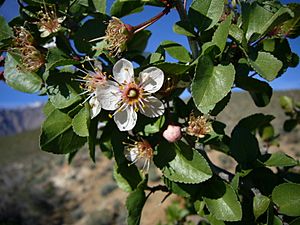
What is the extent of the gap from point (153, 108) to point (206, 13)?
465 mm

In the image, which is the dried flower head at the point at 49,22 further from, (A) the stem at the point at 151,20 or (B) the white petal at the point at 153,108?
(B) the white petal at the point at 153,108

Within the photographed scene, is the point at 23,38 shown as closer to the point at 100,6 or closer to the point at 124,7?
the point at 100,6

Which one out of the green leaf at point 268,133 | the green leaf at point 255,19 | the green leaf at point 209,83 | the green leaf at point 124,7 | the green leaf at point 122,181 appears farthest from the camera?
the green leaf at point 268,133

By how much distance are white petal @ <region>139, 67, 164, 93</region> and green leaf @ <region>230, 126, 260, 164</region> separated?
0.49 metres

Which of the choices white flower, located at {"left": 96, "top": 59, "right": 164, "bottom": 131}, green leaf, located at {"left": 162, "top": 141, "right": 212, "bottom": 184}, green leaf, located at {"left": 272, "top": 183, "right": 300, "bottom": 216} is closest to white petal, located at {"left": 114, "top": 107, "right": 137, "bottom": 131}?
white flower, located at {"left": 96, "top": 59, "right": 164, "bottom": 131}

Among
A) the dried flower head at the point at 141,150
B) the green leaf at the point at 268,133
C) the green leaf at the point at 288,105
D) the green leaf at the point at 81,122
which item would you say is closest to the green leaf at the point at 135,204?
the dried flower head at the point at 141,150

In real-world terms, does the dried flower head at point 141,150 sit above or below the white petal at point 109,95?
below

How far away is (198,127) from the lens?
56.9 inches

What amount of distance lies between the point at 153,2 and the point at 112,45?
0.87 feet

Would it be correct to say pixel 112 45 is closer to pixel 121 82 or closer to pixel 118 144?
pixel 121 82

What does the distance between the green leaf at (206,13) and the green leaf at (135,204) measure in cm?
82

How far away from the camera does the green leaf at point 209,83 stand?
1.10m

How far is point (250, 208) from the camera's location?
145 centimetres

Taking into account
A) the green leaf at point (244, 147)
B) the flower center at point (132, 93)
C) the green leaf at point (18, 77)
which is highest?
the flower center at point (132, 93)
